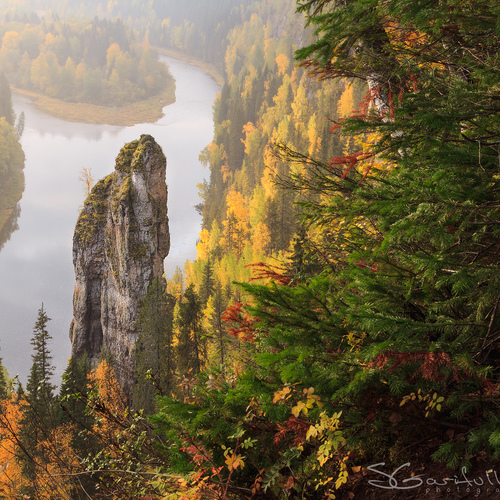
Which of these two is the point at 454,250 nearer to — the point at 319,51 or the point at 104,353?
the point at 319,51

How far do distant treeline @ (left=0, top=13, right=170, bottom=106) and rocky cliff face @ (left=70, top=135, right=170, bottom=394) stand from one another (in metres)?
108

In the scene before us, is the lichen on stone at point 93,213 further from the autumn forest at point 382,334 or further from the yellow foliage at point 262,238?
the autumn forest at point 382,334

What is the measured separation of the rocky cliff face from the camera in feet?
105

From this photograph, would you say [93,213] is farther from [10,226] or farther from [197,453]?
[10,226]

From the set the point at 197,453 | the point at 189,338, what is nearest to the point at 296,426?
the point at 197,453

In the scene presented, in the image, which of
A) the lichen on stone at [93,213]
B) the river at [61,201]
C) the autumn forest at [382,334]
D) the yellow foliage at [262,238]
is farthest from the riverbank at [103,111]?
the autumn forest at [382,334]

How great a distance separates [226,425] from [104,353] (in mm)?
36393

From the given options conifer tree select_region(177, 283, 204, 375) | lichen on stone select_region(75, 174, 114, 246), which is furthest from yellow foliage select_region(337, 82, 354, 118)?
conifer tree select_region(177, 283, 204, 375)

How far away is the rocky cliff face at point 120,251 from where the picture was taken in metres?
31.9

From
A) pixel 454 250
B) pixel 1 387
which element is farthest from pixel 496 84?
pixel 1 387

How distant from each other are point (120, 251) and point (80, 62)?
13593 cm

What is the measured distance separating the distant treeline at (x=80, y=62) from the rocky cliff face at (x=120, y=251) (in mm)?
108068

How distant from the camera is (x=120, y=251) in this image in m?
32.8

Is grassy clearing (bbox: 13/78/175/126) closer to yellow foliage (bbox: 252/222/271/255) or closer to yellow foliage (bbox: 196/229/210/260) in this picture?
yellow foliage (bbox: 196/229/210/260)
